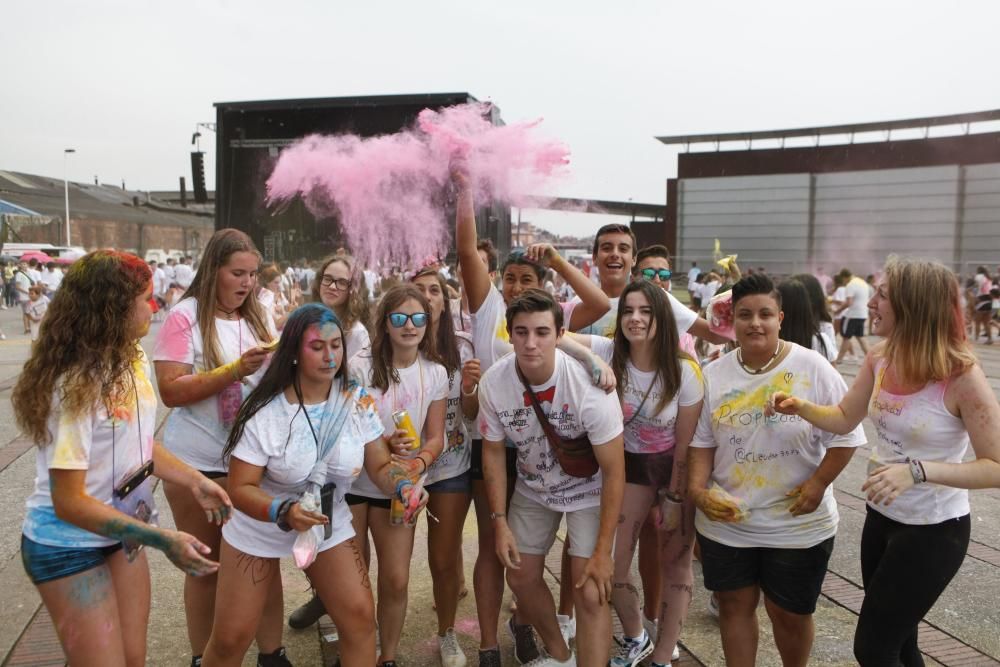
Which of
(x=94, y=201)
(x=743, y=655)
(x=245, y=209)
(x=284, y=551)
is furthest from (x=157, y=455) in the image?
(x=94, y=201)

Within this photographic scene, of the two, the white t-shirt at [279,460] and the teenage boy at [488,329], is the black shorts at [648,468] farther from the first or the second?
the white t-shirt at [279,460]

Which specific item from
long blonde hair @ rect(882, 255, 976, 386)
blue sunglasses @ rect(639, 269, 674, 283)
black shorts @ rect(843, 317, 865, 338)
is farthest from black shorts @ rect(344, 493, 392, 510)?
black shorts @ rect(843, 317, 865, 338)

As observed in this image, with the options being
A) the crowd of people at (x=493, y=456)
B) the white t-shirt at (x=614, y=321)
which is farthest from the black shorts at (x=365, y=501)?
the white t-shirt at (x=614, y=321)

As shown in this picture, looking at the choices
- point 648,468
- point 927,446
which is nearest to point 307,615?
point 648,468

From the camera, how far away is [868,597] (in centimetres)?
259

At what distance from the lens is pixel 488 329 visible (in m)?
3.55

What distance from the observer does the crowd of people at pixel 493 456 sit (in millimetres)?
2297

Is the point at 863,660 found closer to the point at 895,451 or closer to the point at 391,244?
the point at 895,451

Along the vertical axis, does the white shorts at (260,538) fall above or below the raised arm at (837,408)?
below

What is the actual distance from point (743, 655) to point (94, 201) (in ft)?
208

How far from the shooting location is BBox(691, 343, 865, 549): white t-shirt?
2783 millimetres

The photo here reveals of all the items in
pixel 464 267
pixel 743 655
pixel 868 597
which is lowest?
pixel 743 655

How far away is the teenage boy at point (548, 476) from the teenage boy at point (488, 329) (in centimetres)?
19

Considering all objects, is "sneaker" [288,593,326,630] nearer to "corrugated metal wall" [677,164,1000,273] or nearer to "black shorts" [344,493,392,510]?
"black shorts" [344,493,392,510]
